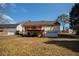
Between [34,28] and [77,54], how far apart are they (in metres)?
0.59

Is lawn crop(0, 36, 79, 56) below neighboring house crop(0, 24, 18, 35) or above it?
below

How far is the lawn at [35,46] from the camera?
15.3 feet

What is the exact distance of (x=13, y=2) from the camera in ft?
15.4

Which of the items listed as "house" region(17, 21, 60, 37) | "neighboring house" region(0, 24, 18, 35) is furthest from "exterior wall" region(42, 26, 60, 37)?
"neighboring house" region(0, 24, 18, 35)

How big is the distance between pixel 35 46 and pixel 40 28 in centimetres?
22

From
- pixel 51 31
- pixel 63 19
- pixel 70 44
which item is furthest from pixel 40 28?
pixel 70 44

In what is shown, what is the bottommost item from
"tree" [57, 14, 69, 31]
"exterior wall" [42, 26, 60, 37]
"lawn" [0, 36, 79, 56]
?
"lawn" [0, 36, 79, 56]

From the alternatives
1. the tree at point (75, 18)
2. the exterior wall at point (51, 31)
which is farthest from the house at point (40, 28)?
the tree at point (75, 18)

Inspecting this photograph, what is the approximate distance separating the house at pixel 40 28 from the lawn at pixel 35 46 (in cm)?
6

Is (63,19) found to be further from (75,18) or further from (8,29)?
(8,29)

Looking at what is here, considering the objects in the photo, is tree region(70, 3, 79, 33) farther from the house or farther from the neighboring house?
the neighboring house

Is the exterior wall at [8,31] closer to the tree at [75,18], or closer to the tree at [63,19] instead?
the tree at [63,19]

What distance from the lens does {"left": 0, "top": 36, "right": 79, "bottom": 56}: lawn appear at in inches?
183

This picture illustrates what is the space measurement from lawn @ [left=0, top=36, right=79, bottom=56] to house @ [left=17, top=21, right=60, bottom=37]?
0.06 metres
